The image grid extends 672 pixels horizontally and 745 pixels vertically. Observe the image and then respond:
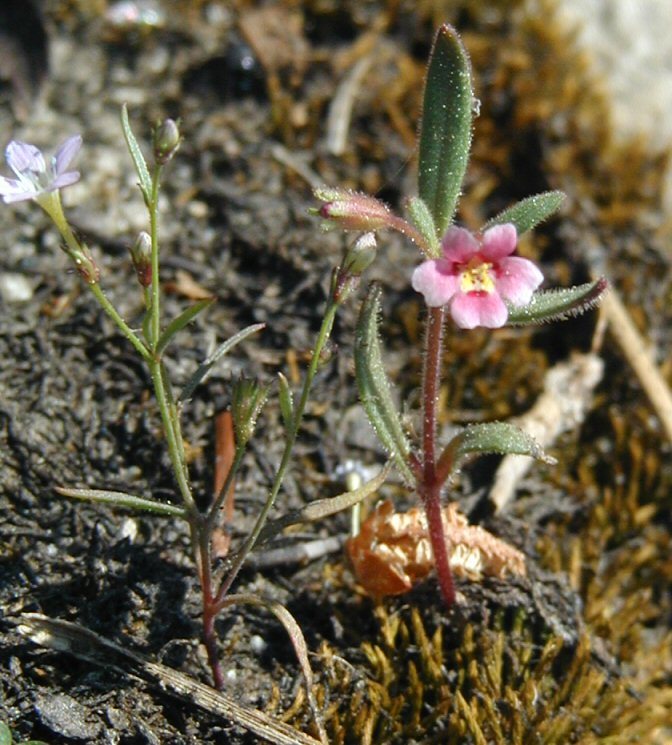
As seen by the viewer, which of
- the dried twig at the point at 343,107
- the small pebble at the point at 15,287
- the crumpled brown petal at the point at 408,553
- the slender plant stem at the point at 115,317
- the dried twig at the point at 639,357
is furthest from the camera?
the dried twig at the point at 343,107

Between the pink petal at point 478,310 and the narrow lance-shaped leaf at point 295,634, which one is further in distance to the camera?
the narrow lance-shaped leaf at point 295,634

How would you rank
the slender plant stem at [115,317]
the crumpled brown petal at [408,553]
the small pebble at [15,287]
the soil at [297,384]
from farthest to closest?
the small pebble at [15,287]
the crumpled brown petal at [408,553]
the soil at [297,384]
the slender plant stem at [115,317]

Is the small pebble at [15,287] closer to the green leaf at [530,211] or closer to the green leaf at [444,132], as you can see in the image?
the green leaf at [444,132]

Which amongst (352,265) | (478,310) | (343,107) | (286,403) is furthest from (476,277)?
(343,107)

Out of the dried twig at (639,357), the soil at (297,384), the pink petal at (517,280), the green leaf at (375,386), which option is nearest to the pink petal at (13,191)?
the soil at (297,384)

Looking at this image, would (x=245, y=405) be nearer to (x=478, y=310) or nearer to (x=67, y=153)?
(x=478, y=310)

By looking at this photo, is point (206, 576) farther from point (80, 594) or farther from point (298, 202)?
point (298, 202)

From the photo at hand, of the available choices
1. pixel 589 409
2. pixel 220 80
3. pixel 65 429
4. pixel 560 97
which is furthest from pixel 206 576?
pixel 560 97

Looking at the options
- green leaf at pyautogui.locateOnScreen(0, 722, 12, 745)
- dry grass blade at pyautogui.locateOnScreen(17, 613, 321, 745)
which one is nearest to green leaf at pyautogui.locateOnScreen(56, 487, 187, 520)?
dry grass blade at pyautogui.locateOnScreen(17, 613, 321, 745)
